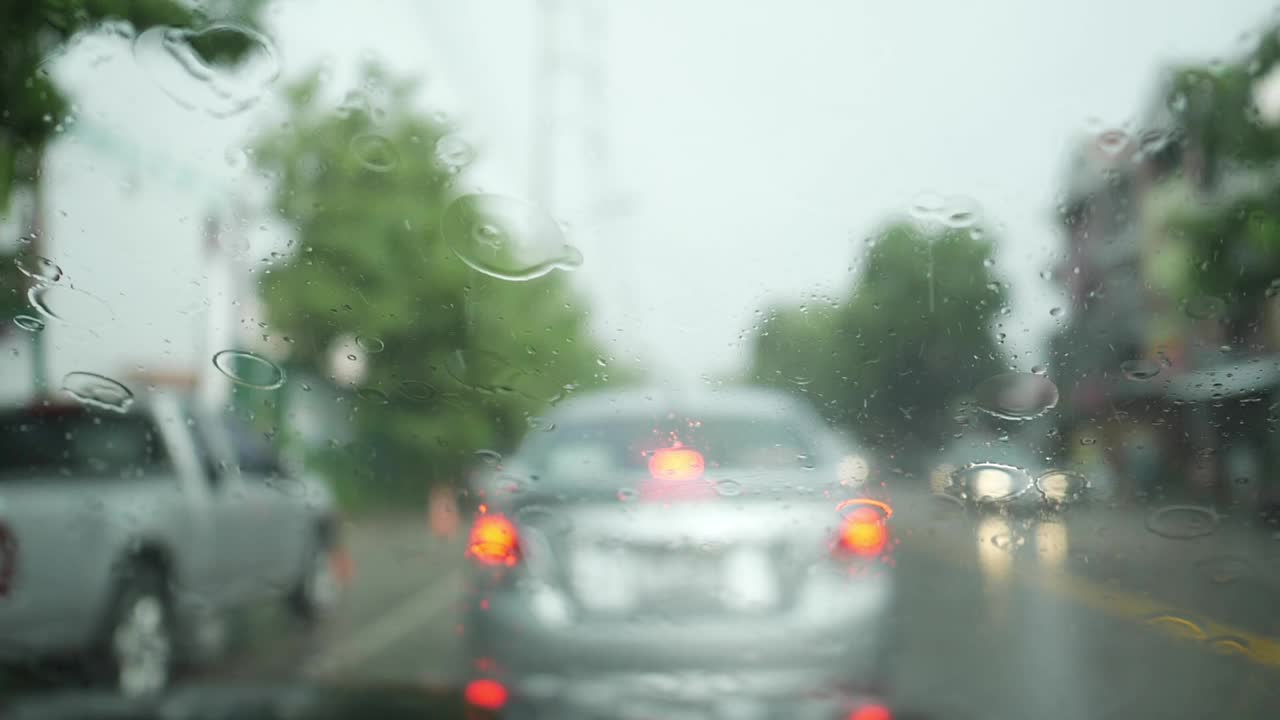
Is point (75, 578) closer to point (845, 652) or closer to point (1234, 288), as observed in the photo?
point (845, 652)

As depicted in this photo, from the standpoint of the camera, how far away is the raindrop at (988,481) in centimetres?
380

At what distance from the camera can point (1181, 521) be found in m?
3.75

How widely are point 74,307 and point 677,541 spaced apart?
1.92 m

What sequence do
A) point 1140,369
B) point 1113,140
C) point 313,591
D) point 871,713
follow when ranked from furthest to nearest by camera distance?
1. point 313,591
2. point 1140,369
3. point 1113,140
4. point 871,713

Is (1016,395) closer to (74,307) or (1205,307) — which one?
(1205,307)

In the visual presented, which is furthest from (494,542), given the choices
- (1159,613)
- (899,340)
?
(1159,613)

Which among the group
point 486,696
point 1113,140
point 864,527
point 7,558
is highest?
point 1113,140

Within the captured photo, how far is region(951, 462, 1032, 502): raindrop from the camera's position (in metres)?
3.80

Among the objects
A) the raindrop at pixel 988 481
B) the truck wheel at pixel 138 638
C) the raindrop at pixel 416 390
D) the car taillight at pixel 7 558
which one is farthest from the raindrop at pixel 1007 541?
the truck wheel at pixel 138 638

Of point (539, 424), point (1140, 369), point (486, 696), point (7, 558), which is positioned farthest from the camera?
point (7, 558)

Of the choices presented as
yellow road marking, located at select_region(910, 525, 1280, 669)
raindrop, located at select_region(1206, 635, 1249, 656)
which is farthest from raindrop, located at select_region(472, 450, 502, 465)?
raindrop, located at select_region(1206, 635, 1249, 656)

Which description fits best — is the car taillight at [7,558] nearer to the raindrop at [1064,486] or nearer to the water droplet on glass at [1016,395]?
the water droplet on glass at [1016,395]

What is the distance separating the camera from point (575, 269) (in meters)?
3.86

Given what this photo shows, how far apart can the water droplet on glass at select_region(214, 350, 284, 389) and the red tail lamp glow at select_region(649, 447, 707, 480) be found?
Result: 1.19 metres
